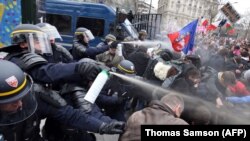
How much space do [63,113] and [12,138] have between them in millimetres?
→ 428

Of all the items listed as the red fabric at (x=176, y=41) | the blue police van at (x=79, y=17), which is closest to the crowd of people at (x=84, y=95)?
the red fabric at (x=176, y=41)

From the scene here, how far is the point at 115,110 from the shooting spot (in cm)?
432

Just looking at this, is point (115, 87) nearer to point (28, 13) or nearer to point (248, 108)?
point (248, 108)

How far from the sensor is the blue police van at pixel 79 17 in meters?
10.5

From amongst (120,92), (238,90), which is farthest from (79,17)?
(238,90)

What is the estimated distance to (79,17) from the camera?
1059 cm

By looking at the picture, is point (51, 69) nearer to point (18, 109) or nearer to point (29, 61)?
point (29, 61)

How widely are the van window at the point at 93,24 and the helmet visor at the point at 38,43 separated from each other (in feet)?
24.0

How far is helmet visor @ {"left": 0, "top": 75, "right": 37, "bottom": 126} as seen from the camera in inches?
82.7

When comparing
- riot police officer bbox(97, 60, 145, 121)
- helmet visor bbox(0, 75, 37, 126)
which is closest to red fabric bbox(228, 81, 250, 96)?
riot police officer bbox(97, 60, 145, 121)

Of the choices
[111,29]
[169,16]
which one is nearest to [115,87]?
[111,29]

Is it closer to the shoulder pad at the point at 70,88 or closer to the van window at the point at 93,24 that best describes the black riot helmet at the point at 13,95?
the shoulder pad at the point at 70,88

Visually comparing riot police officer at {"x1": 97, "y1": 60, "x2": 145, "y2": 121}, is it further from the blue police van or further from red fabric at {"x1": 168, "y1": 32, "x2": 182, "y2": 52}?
the blue police van

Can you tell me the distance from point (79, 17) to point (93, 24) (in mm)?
523
